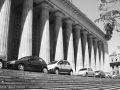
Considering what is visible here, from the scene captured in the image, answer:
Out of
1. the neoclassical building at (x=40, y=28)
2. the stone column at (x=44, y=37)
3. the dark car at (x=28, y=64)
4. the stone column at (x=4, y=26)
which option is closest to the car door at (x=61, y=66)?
the dark car at (x=28, y=64)

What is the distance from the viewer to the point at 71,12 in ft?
126

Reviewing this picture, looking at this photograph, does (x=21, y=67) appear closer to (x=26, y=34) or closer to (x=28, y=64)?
(x=28, y=64)

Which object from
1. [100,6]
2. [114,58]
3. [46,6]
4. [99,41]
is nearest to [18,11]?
[46,6]

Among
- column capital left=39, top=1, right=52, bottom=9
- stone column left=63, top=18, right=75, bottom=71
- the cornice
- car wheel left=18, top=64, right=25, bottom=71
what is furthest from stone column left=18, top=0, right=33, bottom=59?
stone column left=63, top=18, right=75, bottom=71

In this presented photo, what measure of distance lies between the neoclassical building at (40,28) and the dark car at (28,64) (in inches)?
55.8

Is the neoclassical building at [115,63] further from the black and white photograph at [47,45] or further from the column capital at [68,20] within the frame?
the column capital at [68,20]

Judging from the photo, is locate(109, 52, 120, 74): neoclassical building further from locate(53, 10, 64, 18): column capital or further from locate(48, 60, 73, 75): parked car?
locate(48, 60, 73, 75): parked car

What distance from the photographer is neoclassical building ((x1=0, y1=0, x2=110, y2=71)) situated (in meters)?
24.3

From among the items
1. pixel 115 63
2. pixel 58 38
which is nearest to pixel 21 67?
pixel 58 38

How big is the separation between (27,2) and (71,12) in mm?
13723

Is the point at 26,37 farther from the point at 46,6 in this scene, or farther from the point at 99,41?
the point at 99,41

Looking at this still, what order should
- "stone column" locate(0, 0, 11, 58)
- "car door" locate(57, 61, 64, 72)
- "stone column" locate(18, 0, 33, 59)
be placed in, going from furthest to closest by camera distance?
"stone column" locate(18, 0, 33, 59) → "car door" locate(57, 61, 64, 72) → "stone column" locate(0, 0, 11, 58)

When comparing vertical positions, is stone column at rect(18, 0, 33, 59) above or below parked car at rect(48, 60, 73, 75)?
above

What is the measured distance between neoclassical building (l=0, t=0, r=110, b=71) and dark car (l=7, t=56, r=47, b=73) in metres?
1.42
